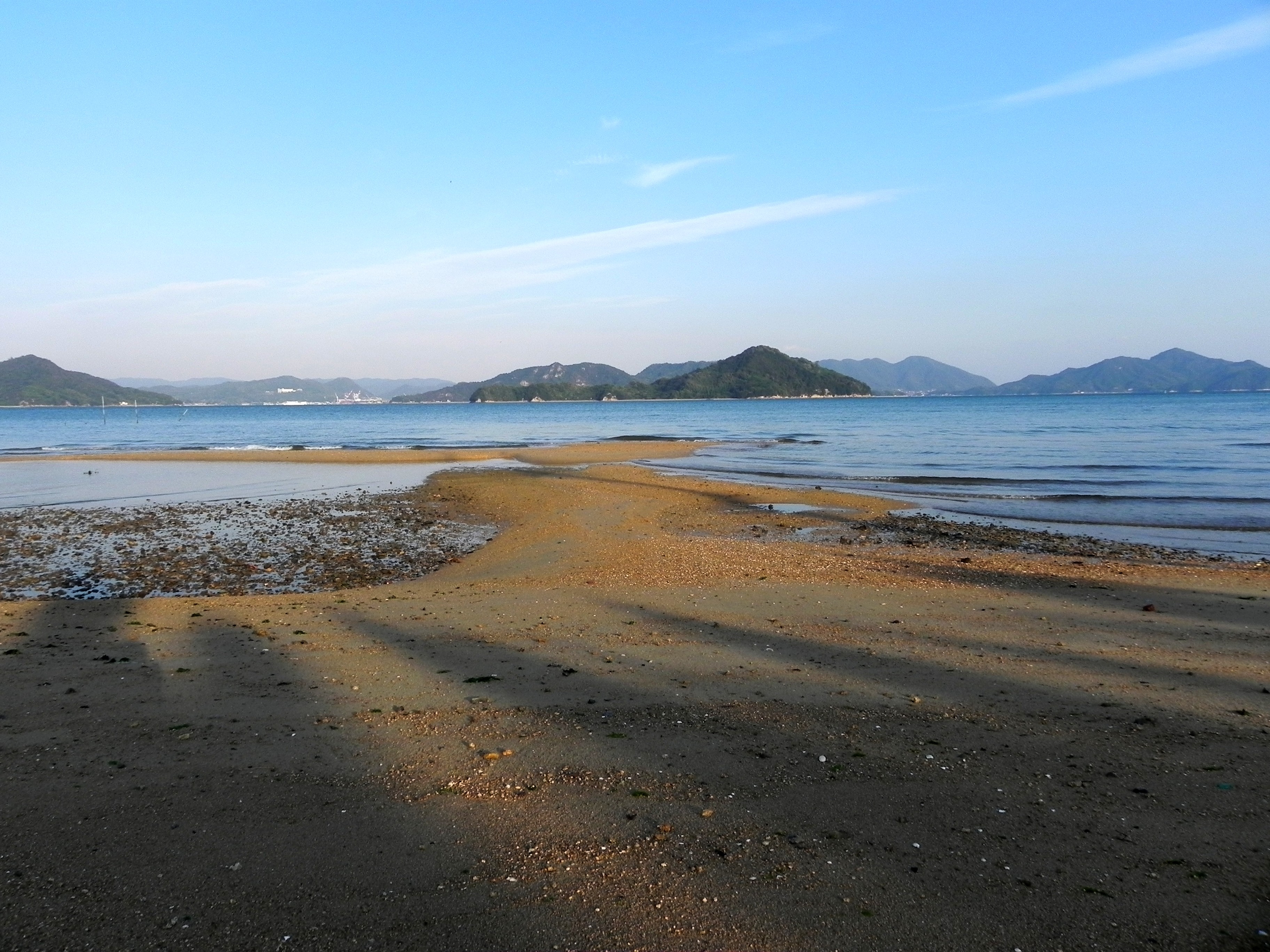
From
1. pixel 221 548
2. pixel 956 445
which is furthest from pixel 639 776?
pixel 956 445

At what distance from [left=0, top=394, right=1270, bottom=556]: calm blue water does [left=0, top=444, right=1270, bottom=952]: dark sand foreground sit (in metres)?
11.6

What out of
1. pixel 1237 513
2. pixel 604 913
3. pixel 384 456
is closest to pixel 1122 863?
pixel 604 913

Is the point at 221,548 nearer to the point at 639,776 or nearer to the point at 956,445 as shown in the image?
the point at 639,776

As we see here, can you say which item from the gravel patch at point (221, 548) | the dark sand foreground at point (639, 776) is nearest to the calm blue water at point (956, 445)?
the dark sand foreground at point (639, 776)

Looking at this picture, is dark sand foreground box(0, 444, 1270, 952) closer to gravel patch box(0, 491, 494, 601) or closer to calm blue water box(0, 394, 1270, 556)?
gravel patch box(0, 491, 494, 601)

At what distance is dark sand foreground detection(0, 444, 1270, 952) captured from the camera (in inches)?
146

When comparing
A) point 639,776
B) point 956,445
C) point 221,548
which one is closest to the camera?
point 639,776

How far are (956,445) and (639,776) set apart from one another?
150 ft

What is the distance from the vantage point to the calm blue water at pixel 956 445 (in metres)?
21.0

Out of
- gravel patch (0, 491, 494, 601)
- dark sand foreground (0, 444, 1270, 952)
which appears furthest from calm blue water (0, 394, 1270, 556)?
gravel patch (0, 491, 494, 601)

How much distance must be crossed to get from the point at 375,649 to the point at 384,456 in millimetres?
37029

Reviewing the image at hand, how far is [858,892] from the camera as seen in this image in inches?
153

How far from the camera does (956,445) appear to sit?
47.1m

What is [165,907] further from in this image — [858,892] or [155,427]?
[155,427]
